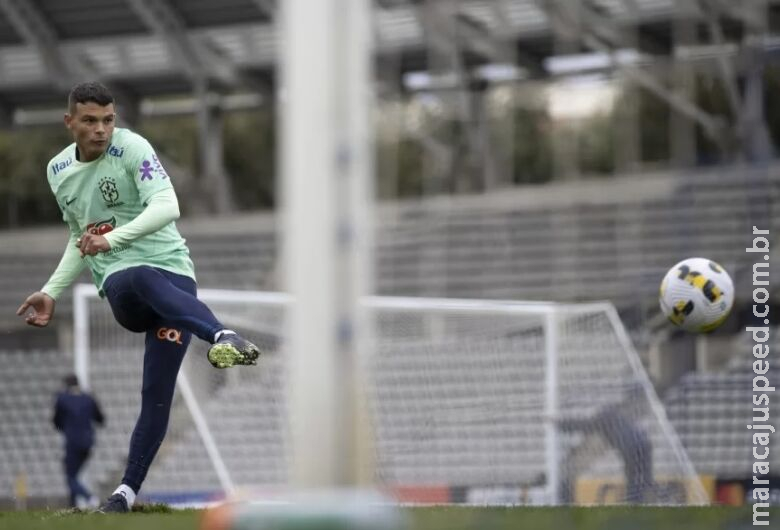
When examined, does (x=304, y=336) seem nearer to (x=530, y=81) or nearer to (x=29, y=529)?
(x=29, y=529)

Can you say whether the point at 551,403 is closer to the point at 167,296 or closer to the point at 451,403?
the point at 451,403

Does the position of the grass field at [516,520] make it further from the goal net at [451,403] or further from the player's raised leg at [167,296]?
the goal net at [451,403]

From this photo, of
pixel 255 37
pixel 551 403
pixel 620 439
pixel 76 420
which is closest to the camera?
pixel 620 439

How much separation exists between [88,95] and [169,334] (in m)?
1.07

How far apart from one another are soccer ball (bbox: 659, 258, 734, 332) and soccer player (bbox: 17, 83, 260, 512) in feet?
12.3

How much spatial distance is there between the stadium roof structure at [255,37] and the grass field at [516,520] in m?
17.8

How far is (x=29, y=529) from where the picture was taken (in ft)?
17.5

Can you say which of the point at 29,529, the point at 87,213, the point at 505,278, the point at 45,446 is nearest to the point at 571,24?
the point at 505,278

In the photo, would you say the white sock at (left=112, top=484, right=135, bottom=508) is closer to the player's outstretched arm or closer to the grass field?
the grass field

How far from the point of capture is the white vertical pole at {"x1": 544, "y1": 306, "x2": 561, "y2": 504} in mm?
15805

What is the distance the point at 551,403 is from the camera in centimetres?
1700

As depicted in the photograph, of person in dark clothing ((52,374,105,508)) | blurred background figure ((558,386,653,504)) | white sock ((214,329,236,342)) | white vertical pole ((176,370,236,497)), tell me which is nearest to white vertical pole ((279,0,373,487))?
white sock ((214,329,236,342))

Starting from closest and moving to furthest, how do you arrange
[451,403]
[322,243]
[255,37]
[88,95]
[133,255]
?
[322,243], [88,95], [133,255], [451,403], [255,37]

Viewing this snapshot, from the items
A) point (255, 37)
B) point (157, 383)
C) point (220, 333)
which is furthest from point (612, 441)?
point (255, 37)
